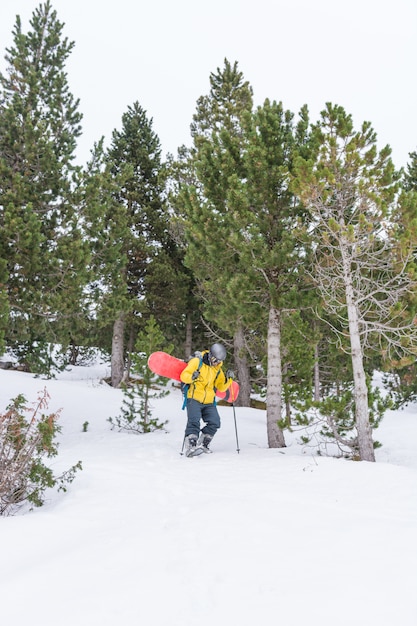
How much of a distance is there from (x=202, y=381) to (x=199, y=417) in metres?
0.71

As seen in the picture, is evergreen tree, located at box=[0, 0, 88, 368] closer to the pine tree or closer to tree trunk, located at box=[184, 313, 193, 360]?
the pine tree

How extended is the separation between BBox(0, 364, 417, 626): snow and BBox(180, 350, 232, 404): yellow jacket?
1829 mm

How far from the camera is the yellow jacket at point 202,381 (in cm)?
788

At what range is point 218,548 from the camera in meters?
3.17

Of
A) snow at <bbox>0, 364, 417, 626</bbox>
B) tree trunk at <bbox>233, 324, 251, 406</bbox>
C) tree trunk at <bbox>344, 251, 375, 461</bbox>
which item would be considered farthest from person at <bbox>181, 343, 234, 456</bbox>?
tree trunk at <bbox>233, 324, 251, 406</bbox>

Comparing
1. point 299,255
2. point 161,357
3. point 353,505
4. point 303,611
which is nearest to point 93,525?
point 303,611

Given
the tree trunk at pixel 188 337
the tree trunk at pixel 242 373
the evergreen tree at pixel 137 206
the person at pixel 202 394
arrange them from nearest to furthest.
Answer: the person at pixel 202 394 → the tree trunk at pixel 242 373 → the evergreen tree at pixel 137 206 → the tree trunk at pixel 188 337

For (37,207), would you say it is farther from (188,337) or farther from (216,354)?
(188,337)

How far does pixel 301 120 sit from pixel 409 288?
4304mm

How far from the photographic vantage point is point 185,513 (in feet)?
13.4

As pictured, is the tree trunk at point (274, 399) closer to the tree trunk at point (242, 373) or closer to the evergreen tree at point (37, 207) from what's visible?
the evergreen tree at point (37, 207)

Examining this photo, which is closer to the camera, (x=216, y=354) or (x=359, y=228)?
(x=359, y=228)

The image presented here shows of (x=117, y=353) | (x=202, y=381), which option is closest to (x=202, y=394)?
(x=202, y=381)

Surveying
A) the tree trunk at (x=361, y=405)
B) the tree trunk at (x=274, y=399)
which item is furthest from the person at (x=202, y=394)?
the tree trunk at (x=361, y=405)
